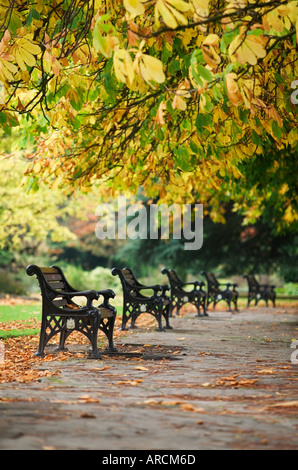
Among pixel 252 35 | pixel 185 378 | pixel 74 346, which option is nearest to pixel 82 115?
pixel 74 346

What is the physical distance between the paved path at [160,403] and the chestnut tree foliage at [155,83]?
2.42 meters

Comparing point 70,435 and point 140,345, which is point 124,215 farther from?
point 70,435

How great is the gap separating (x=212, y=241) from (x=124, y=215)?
5110mm

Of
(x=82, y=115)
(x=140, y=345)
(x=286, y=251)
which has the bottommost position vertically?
(x=140, y=345)

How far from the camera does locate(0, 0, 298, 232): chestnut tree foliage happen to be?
16.3ft

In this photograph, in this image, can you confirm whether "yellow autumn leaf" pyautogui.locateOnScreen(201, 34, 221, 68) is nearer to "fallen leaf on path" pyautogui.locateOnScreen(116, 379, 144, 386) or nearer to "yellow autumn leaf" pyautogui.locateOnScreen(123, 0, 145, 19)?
"yellow autumn leaf" pyautogui.locateOnScreen(123, 0, 145, 19)

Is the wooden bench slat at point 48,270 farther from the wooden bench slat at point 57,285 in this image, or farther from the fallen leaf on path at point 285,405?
the fallen leaf on path at point 285,405

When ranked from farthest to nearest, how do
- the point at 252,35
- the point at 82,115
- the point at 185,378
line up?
the point at 82,115, the point at 185,378, the point at 252,35

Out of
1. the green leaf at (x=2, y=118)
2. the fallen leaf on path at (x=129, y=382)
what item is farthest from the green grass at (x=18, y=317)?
the fallen leaf on path at (x=129, y=382)

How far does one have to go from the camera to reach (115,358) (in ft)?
28.8

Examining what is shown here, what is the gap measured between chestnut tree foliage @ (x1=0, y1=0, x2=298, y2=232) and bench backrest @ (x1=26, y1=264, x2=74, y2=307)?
201 centimetres

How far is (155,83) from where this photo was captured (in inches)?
295

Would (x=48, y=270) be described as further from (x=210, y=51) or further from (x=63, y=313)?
(x=210, y=51)

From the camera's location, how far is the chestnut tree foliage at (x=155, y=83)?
4.96 m
